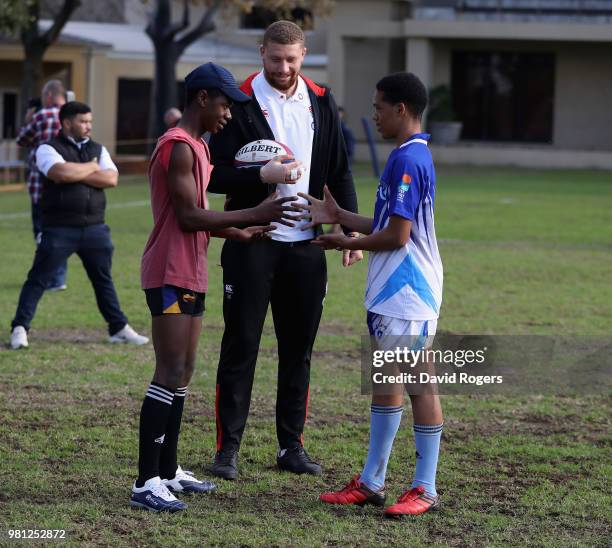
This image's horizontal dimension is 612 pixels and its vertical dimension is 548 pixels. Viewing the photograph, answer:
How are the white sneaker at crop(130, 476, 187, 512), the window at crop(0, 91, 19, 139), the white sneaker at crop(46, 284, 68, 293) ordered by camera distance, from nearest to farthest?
1. the white sneaker at crop(130, 476, 187, 512)
2. the white sneaker at crop(46, 284, 68, 293)
3. the window at crop(0, 91, 19, 139)

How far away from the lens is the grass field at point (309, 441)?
5219mm

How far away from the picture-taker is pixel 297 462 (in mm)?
6156

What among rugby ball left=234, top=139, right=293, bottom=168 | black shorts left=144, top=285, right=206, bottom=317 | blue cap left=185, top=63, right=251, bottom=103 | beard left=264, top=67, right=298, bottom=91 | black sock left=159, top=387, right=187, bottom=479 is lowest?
black sock left=159, top=387, right=187, bottom=479

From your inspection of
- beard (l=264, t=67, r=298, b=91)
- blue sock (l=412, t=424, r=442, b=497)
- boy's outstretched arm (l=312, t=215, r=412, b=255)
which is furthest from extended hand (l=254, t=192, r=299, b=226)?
blue sock (l=412, t=424, r=442, b=497)

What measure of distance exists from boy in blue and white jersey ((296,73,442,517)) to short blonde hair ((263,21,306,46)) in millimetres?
661

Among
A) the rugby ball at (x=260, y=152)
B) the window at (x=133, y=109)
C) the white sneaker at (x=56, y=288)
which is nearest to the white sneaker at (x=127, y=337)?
the white sneaker at (x=56, y=288)

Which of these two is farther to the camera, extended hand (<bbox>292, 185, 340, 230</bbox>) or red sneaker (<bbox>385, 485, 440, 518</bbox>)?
extended hand (<bbox>292, 185, 340, 230</bbox>)

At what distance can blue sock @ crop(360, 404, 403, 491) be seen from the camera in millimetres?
5488

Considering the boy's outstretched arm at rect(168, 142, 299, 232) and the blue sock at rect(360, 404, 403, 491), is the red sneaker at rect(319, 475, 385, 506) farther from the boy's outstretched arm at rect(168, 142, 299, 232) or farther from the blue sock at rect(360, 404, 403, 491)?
the boy's outstretched arm at rect(168, 142, 299, 232)

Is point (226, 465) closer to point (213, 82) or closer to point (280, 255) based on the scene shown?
point (280, 255)

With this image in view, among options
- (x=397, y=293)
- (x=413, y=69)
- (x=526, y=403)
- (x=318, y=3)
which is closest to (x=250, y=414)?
(x=526, y=403)

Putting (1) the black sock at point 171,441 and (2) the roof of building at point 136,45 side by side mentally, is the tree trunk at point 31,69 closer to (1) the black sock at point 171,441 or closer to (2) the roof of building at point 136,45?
(2) the roof of building at point 136,45

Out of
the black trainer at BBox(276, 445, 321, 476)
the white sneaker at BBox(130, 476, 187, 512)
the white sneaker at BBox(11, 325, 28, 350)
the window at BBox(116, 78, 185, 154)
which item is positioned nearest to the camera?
the white sneaker at BBox(130, 476, 187, 512)

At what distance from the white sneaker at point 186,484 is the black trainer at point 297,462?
0.53 m
